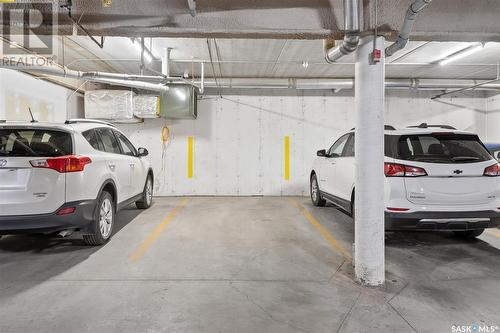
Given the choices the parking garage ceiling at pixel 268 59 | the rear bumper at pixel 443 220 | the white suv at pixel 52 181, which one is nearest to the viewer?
the white suv at pixel 52 181

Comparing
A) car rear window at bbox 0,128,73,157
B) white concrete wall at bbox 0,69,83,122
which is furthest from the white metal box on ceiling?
car rear window at bbox 0,128,73,157

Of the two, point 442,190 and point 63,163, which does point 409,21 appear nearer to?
point 442,190

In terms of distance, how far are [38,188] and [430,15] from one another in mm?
4503

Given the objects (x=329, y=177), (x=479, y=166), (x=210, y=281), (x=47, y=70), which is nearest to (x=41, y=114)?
(x=47, y=70)

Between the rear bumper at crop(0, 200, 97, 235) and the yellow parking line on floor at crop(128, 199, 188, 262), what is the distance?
71cm

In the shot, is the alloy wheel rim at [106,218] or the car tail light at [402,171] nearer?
the car tail light at [402,171]

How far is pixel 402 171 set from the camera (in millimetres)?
3268

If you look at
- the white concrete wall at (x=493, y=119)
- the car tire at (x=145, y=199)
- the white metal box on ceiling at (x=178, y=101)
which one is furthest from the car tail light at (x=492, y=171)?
the white concrete wall at (x=493, y=119)

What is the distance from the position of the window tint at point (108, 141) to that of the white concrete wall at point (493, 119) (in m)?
9.63

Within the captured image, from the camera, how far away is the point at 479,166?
324cm

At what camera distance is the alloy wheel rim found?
3.71 m

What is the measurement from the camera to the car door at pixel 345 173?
422 cm

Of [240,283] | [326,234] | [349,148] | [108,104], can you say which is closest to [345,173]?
[349,148]

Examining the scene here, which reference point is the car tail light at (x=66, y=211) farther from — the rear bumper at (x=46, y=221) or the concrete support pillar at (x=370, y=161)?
the concrete support pillar at (x=370, y=161)
